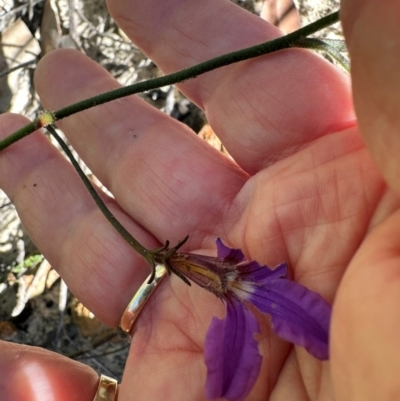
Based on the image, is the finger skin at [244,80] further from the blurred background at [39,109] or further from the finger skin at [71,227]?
the blurred background at [39,109]

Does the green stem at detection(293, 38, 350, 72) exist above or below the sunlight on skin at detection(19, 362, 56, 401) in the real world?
above

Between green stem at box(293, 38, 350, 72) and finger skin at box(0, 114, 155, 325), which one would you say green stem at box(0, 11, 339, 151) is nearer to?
green stem at box(293, 38, 350, 72)

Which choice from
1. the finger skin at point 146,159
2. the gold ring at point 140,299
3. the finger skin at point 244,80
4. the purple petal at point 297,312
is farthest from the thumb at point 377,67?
the gold ring at point 140,299

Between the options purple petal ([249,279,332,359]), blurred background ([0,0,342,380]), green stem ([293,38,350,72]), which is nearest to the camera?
purple petal ([249,279,332,359])

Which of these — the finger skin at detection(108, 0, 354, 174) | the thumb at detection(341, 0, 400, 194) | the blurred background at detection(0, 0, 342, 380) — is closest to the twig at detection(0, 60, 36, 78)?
the blurred background at detection(0, 0, 342, 380)

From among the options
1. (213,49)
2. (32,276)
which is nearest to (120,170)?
(213,49)

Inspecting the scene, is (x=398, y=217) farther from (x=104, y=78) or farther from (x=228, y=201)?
(x=104, y=78)

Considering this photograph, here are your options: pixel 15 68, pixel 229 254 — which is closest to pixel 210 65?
pixel 229 254

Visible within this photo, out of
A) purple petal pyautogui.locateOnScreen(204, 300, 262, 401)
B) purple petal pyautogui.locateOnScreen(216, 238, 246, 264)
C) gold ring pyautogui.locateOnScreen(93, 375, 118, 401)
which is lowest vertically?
gold ring pyautogui.locateOnScreen(93, 375, 118, 401)

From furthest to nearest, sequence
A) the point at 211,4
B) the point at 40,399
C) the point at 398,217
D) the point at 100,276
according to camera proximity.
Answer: the point at 211,4 → the point at 100,276 → the point at 40,399 → the point at 398,217
